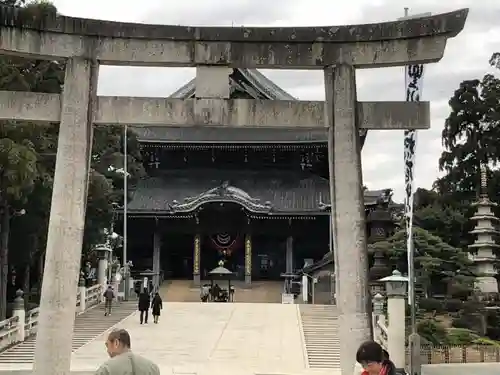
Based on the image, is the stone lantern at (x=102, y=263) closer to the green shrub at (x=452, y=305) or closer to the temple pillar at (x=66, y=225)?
the green shrub at (x=452, y=305)

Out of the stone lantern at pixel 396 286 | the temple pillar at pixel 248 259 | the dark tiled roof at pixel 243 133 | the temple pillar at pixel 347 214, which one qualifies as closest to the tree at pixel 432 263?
the temple pillar at pixel 248 259

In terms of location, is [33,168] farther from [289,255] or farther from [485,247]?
[289,255]

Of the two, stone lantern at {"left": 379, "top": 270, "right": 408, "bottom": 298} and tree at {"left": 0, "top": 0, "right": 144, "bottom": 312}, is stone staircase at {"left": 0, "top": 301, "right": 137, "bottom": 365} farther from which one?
stone lantern at {"left": 379, "top": 270, "right": 408, "bottom": 298}

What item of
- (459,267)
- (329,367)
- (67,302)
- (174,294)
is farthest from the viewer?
(174,294)

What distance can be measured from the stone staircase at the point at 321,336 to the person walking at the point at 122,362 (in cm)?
1230

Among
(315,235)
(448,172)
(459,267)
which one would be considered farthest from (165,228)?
(448,172)

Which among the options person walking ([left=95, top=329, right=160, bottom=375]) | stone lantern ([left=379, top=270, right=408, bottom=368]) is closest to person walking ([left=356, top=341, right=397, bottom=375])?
person walking ([left=95, top=329, right=160, bottom=375])

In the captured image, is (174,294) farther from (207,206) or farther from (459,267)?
(459,267)

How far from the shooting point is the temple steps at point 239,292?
32406 millimetres

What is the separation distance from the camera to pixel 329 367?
1691 centimetres

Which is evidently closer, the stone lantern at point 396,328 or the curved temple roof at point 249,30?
the curved temple roof at point 249,30

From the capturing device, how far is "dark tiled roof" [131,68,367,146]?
119 ft

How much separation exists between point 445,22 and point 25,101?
6580mm

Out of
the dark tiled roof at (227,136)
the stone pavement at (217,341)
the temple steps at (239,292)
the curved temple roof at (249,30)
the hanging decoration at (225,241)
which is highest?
the dark tiled roof at (227,136)
